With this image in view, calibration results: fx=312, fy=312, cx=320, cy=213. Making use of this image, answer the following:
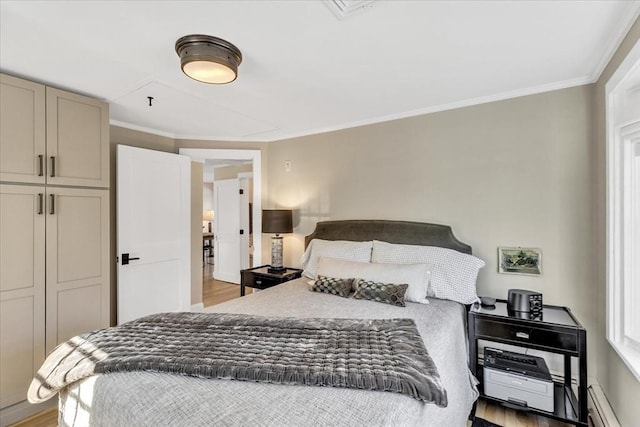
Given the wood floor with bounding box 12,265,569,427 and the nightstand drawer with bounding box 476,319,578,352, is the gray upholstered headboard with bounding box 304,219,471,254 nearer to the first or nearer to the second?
the nightstand drawer with bounding box 476,319,578,352

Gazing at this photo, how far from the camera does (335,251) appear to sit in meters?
2.89

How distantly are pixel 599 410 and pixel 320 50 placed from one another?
2831 mm

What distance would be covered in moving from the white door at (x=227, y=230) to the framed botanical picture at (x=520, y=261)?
14.7 feet

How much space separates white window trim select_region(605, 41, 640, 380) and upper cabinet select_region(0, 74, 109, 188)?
11.9 ft

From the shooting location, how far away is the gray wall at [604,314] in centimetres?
166

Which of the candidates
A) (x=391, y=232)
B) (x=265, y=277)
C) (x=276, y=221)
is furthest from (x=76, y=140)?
(x=391, y=232)

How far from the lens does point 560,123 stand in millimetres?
2344

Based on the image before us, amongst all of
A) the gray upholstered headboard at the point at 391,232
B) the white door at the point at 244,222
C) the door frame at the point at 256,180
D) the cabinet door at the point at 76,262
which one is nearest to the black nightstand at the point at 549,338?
the gray upholstered headboard at the point at 391,232

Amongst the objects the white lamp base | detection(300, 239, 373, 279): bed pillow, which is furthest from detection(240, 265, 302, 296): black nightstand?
detection(300, 239, 373, 279): bed pillow

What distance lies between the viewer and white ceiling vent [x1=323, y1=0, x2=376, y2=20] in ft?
4.71

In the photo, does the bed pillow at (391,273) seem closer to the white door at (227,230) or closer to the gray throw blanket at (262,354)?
the gray throw blanket at (262,354)

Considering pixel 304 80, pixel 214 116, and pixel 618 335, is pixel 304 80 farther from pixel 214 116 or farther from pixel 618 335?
pixel 618 335

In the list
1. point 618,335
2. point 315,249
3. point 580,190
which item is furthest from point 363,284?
point 580,190

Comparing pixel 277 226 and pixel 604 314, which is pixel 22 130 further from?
pixel 604 314
